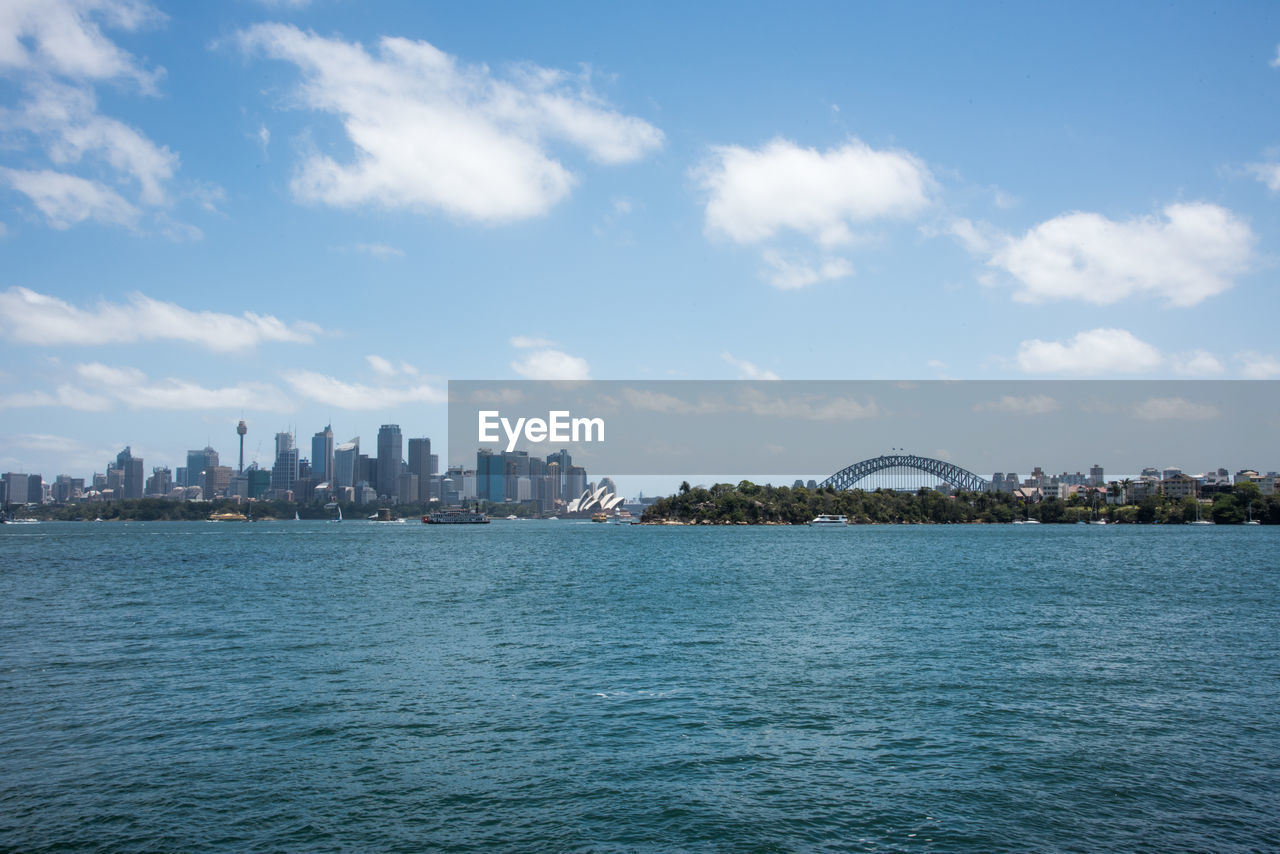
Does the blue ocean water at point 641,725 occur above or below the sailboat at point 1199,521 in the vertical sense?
above

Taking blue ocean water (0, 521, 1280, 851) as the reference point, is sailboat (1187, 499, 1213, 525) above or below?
below

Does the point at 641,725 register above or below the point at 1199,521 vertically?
above

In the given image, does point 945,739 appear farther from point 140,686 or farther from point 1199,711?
point 140,686

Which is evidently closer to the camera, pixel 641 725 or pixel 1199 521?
pixel 641 725

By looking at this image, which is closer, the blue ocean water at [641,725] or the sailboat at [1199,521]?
the blue ocean water at [641,725]

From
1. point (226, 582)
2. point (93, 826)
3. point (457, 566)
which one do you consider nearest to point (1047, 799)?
point (93, 826)

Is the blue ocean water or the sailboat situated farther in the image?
the sailboat

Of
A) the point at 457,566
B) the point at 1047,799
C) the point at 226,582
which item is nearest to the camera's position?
the point at 1047,799

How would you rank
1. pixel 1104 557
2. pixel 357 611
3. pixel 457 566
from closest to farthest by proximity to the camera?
pixel 357 611 < pixel 457 566 < pixel 1104 557
